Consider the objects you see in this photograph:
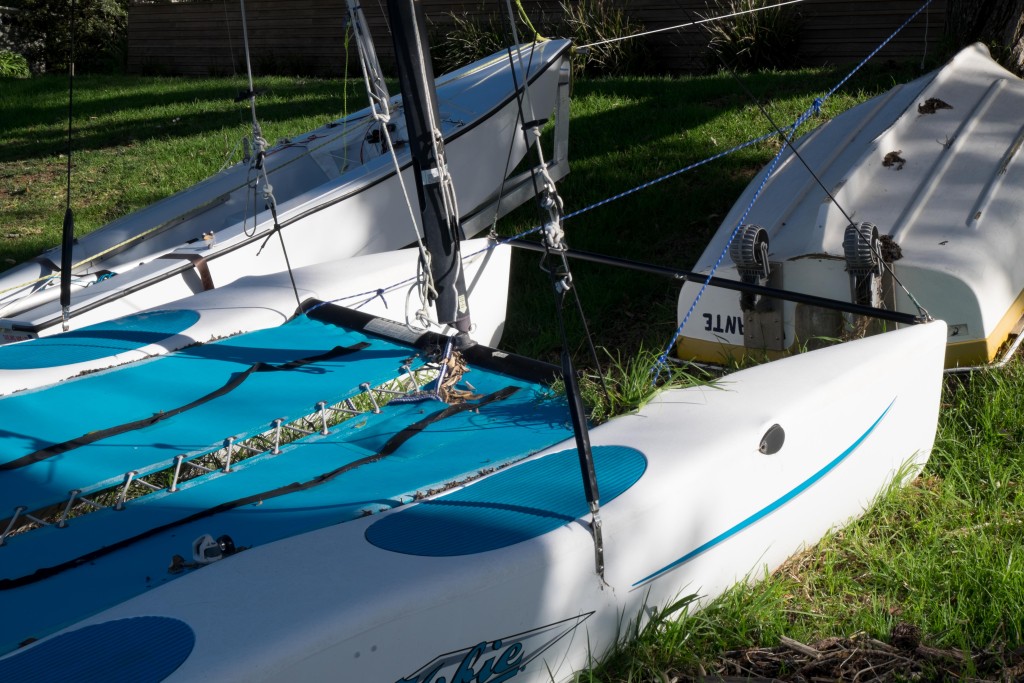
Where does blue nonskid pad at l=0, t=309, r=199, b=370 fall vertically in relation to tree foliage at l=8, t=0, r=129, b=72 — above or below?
below

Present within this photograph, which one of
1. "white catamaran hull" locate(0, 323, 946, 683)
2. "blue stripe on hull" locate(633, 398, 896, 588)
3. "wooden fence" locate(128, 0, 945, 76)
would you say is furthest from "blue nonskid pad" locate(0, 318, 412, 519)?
"wooden fence" locate(128, 0, 945, 76)

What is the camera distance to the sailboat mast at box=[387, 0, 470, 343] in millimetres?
3545

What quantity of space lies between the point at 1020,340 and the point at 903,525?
1.24 metres

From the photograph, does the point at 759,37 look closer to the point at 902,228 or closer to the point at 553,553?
the point at 902,228

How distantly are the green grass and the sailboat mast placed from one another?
0.76 meters

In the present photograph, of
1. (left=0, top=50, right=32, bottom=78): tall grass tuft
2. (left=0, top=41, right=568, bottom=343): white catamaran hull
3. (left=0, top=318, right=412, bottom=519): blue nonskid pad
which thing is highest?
(left=0, top=50, right=32, bottom=78): tall grass tuft

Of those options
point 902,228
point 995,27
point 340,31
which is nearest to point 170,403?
point 902,228

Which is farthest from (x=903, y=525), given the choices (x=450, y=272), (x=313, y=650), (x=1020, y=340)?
(x=313, y=650)

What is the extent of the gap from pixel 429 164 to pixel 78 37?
645 inches

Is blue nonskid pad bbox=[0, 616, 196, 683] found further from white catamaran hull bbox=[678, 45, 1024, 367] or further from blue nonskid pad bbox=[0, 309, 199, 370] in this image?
white catamaran hull bbox=[678, 45, 1024, 367]

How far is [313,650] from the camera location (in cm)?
208

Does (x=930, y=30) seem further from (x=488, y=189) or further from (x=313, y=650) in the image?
(x=313, y=650)

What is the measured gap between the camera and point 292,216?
5.78m

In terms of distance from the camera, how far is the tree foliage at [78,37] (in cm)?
1716
